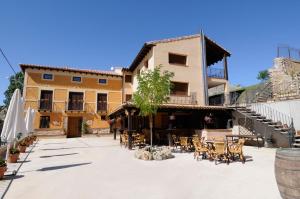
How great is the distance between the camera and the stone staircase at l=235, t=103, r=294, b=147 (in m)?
11.1

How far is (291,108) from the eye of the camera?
12547 millimetres

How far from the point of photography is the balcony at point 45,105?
22.0 m

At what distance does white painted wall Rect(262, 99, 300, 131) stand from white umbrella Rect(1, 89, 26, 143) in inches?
558

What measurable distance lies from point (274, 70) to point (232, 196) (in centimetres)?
1609

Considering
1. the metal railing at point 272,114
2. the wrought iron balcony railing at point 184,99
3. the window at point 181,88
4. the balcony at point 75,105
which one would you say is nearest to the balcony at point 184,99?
the wrought iron balcony railing at point 184,99

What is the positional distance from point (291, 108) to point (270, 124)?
1.75 metres

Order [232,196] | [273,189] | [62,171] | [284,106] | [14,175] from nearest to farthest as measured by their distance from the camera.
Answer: [232,196] → [273,189] → [14,175] → [62,171] → [284,106]

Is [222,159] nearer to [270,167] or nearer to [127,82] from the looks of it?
[270,167]

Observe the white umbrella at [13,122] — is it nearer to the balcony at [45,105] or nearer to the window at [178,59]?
the window at [178,59]

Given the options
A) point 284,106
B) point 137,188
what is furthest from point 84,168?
point 284,106

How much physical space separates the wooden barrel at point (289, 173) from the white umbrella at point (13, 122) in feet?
24.8

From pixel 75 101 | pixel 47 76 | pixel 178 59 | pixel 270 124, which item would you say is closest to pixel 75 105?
pixel 75 101

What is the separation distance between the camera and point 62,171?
22.4 feet

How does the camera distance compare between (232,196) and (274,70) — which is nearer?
(232,196)
